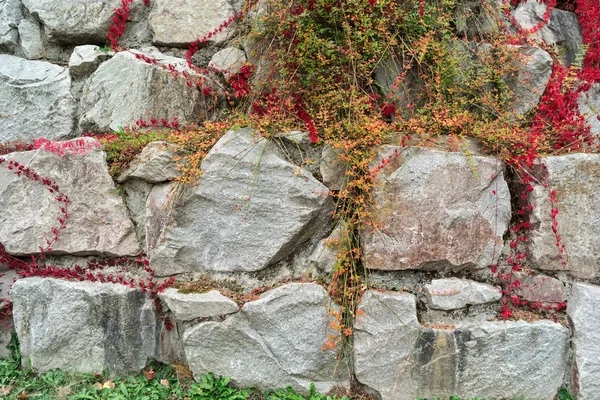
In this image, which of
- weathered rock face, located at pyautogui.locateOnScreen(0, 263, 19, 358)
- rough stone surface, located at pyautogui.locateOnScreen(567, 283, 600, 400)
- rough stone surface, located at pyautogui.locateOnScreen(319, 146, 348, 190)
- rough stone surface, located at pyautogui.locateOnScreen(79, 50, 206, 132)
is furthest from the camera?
rough stone surface, located at pyautogui.locateOnScreen(79, 50, 206, 132)

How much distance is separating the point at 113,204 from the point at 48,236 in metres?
0.42

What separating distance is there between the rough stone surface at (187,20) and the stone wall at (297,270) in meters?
→ 0.94

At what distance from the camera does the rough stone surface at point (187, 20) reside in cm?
297

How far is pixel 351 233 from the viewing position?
90.7 inches

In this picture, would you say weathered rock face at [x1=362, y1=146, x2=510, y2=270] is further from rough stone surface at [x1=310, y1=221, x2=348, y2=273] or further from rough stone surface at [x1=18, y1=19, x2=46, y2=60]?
rough stone surface at [x1=18, y1=19, x2=46, y2=60]

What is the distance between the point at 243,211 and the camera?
2346 mm

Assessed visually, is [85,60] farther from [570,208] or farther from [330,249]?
[570,208]

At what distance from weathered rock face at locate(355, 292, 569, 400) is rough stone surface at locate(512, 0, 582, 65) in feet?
5.99

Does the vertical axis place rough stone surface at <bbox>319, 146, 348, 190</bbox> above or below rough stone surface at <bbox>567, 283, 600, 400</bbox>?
above

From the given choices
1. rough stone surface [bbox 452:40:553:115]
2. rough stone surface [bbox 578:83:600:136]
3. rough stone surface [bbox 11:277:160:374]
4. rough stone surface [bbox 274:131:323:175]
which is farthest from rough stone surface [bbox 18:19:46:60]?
rough stone surface [bbox 578:83:600:136]

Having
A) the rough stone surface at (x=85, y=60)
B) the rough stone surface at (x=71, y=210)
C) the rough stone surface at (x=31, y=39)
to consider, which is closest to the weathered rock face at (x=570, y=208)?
the rough stone surface at (x=71, y=210)

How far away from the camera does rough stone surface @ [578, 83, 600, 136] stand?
267 cm

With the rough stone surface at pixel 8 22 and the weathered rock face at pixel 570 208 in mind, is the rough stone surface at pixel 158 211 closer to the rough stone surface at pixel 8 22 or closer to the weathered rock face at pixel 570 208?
the rough stone surface at pixel 8 22

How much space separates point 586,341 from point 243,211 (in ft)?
6.27
